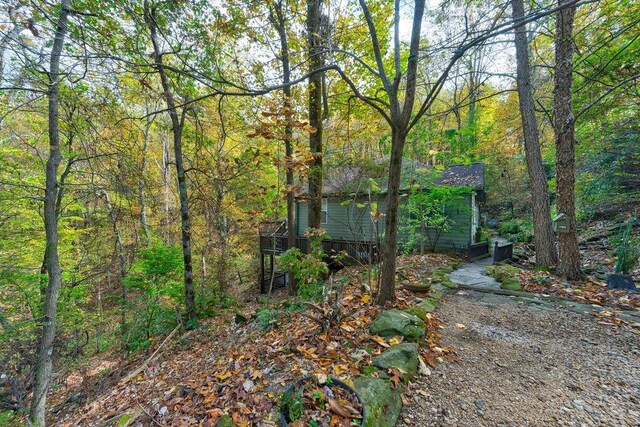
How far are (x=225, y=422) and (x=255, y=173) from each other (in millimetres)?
5097

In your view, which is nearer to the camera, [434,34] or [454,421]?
[454,421]

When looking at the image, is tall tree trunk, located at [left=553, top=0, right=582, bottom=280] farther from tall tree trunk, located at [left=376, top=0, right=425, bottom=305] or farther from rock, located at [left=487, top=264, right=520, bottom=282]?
tall tree trunk, located at [left=376, top=0, right=425, bottom=305]

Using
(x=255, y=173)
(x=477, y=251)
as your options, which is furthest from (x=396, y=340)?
(x=477, y=251)

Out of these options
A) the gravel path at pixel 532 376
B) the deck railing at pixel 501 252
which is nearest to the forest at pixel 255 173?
the gravel path at pixel 532 376

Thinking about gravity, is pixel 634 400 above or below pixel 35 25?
below

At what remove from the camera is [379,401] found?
74.1 inches

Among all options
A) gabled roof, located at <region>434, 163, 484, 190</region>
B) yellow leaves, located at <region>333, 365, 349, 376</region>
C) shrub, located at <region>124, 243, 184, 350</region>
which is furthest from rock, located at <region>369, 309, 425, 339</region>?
gabled roof, located at <region>434, 163, 484, 190</region>

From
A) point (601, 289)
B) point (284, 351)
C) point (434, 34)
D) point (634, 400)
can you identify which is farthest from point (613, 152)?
point (284, 351)

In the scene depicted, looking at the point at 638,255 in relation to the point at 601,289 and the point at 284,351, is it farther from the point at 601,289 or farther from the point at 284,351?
the point at 284,351

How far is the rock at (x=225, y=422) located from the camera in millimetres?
1816

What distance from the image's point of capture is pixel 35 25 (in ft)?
Result: 9.30

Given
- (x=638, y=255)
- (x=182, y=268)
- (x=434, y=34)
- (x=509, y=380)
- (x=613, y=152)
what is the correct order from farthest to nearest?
(x=613, y=152)
(x=182, y=268)
(x=638, y=255)
(x=434, y=34)
(x=509, y=380)

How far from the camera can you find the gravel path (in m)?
1.94

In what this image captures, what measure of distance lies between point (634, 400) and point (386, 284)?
7.27 feet
